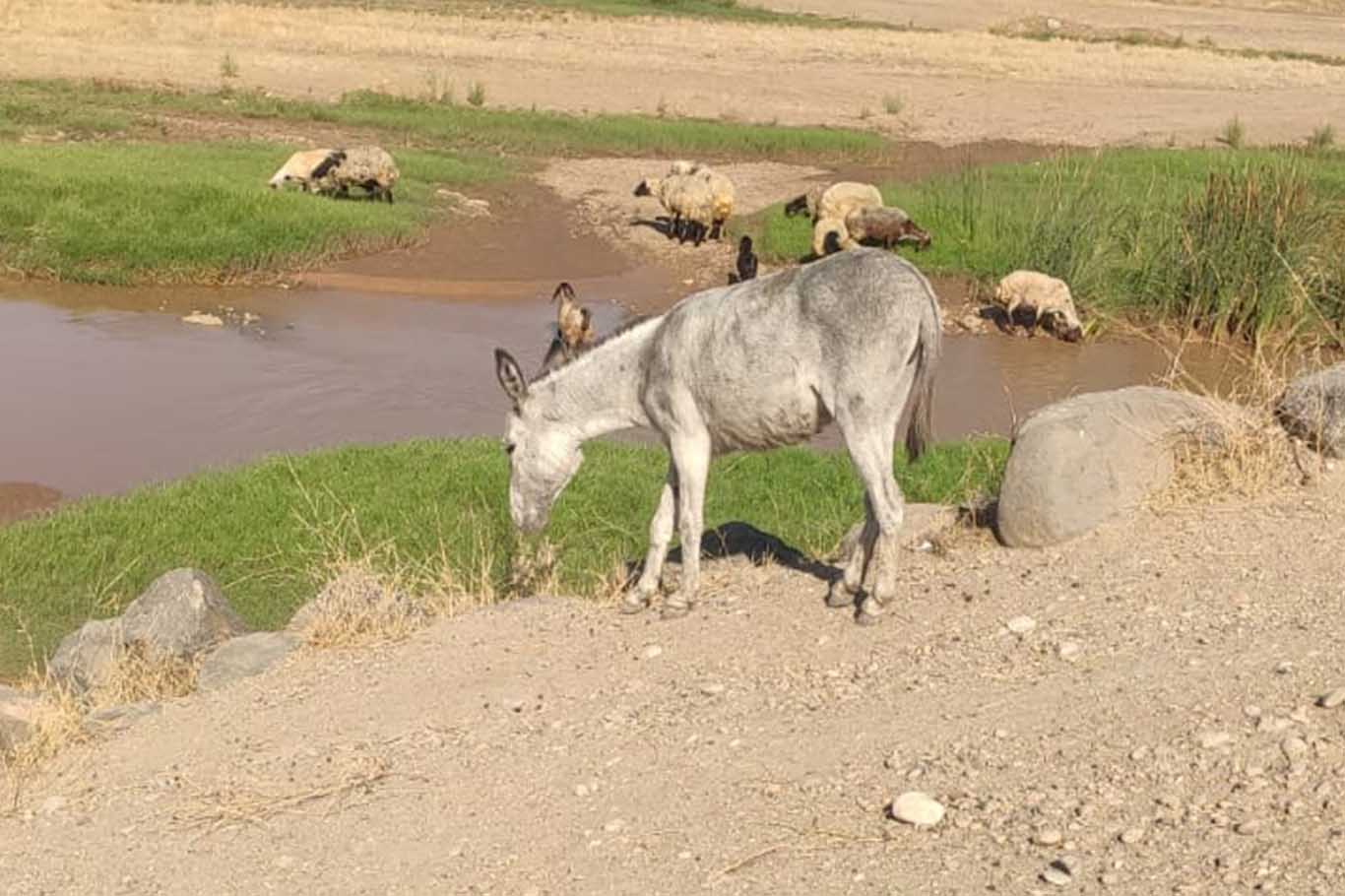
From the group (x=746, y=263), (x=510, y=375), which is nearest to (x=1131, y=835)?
(x=510, y=375)

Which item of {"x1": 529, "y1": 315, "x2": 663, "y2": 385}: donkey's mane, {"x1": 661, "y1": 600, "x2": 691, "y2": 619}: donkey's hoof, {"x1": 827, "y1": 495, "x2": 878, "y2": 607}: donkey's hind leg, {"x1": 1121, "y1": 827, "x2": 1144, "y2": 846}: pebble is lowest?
{"x1": 661, "y1": 600, "x2": 691, "y2": 619}: donkey's hoof

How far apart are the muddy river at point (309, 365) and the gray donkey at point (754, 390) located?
665 cm

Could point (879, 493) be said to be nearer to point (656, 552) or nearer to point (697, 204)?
point (656, 552)

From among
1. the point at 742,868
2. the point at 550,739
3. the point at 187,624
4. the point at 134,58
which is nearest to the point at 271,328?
the point at 187,624

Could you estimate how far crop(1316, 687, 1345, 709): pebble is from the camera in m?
6.66

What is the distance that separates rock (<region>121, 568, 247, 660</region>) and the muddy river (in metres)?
4.55

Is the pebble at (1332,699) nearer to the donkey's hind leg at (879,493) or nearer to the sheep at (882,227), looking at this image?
the donkey's hind leg at (879,493)

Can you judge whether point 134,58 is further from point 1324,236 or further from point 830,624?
point 830,624

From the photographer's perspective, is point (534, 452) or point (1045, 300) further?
point (1045, 300)

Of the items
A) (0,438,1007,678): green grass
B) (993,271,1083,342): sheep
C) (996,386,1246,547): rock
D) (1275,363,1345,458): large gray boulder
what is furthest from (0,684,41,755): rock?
(993,271,1083,342): sheep

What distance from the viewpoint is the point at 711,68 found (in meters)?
49.7

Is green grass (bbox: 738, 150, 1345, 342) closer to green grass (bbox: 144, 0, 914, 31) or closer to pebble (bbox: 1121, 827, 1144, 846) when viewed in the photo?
pebble (bbox: 1121, 827, 1144, 846)

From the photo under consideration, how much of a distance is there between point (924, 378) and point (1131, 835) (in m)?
3.12

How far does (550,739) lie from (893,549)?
193 cm
